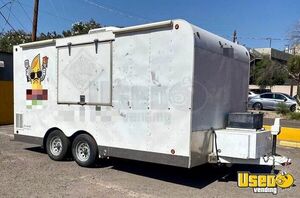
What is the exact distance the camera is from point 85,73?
8.18 metres

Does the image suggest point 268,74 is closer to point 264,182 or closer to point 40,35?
point 40,35

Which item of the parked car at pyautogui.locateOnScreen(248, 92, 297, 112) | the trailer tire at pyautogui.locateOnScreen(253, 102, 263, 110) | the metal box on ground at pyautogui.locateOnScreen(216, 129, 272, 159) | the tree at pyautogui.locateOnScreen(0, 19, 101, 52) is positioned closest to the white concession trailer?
the metal box on ground at pyautogui.locateOnScreen(216, 129, 272, 159)

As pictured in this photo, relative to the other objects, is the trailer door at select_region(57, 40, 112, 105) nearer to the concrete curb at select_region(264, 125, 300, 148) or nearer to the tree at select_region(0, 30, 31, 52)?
the concrete curb at select_region(264, 125, 300, 148)

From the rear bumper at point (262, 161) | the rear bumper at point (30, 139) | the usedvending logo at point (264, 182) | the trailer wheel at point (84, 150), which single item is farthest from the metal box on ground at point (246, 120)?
the rear bumper at point (30, 139)

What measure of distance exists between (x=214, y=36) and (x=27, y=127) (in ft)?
17.5

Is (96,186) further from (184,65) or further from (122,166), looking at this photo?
(184,65)

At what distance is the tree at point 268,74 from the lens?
4644cm

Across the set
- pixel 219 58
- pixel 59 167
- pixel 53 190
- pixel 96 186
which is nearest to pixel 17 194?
pixel 53 190

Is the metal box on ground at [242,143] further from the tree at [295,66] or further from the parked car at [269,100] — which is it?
the tree at [295,66]

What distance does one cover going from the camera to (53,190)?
6578 mm

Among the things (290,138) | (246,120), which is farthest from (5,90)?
(246,120)

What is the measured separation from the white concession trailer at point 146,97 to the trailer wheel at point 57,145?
2 centimetres

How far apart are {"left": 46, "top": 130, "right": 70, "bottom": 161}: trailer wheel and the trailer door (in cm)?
83

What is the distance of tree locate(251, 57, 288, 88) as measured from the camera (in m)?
46.4
